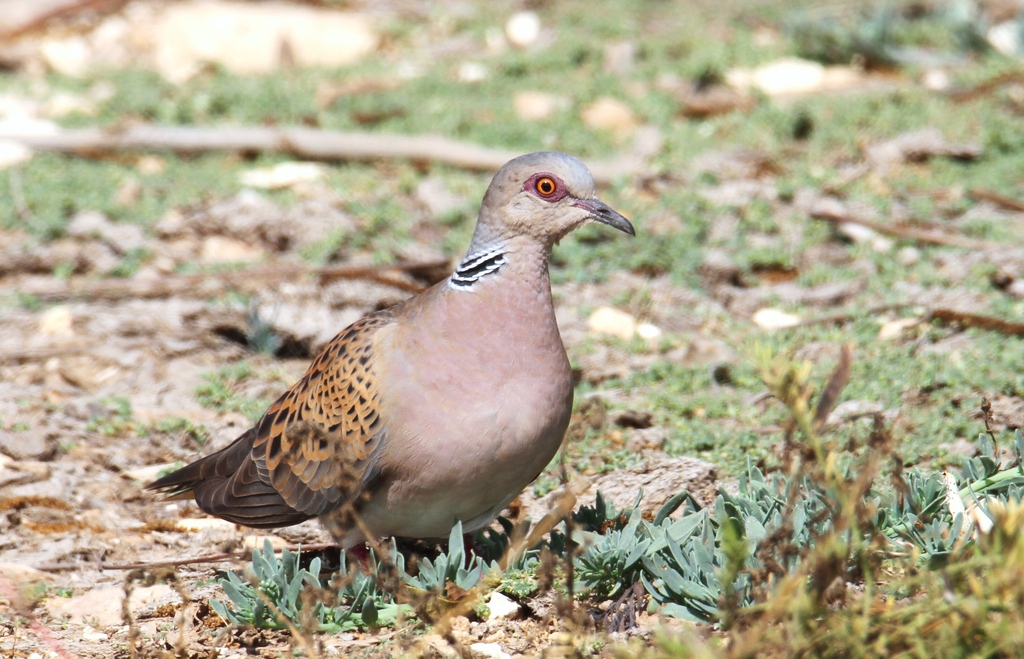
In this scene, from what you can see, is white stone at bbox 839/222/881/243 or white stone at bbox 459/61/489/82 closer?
white stone at bbox 839/222/881/243

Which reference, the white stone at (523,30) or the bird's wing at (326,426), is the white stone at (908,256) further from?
the white stone at (523,30)

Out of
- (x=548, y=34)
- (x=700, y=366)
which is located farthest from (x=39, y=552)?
(x=548, y=34)

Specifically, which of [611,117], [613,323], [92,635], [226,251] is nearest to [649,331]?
[613,323]

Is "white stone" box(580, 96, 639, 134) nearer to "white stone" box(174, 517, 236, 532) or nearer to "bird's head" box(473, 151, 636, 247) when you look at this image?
"bird's head" box(473, 151, 636, 247)

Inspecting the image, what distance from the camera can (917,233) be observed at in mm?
5844

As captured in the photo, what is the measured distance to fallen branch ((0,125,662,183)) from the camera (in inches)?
274

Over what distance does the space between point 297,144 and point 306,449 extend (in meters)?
3.81

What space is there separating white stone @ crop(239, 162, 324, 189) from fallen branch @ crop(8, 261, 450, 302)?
3.73 feet

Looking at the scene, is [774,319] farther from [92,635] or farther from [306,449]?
[92,635]

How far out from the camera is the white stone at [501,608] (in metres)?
3.28

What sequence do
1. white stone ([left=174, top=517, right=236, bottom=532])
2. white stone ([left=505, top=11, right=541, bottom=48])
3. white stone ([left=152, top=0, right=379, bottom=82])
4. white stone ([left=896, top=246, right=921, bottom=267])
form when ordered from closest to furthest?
white stone ([left=174, top=517, right=236, bottom=532])
white stone ([left=896, top=246, right=921, bottom=267])
white stone ([left=152, top=0, right=379, bottom=82])
white stone ([left=505, top=11, right=541, bottom=48])

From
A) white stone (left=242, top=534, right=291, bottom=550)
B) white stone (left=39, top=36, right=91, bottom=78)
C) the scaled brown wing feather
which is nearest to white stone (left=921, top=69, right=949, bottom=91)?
the scaled brown wing feather

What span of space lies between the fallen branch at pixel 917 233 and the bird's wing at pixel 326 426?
3.16m

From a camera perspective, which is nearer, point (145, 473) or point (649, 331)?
point (145, 473)
